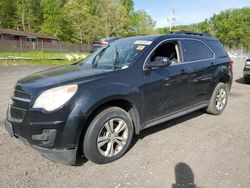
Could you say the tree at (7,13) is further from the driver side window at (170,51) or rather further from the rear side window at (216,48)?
the driver side window at (170,51)

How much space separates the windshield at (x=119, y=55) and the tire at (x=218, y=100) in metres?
2.17

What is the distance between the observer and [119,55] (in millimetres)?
4328

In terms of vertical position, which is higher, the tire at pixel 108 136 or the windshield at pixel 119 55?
the windshield at pixel 119 55

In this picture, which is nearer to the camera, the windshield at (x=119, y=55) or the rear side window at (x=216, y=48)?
the windshield at (x=119, y=55)

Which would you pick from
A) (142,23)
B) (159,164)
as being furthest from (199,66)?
(142,23)

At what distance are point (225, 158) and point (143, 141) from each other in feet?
4.28

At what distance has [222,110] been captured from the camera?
584 centimetres

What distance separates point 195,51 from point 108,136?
2.65 m

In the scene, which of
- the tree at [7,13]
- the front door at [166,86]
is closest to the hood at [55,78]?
the front door at [166,86]

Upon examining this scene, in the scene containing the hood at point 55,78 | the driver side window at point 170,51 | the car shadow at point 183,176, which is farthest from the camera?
the driver side window at point 170,51

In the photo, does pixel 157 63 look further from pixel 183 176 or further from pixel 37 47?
pixel 37 47

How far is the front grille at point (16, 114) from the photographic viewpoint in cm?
326

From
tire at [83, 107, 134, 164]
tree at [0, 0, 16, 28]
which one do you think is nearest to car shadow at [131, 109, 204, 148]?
tire at [83, 107, 134, 164]

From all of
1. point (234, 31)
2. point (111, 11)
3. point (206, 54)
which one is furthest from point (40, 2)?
point (206, 54)
